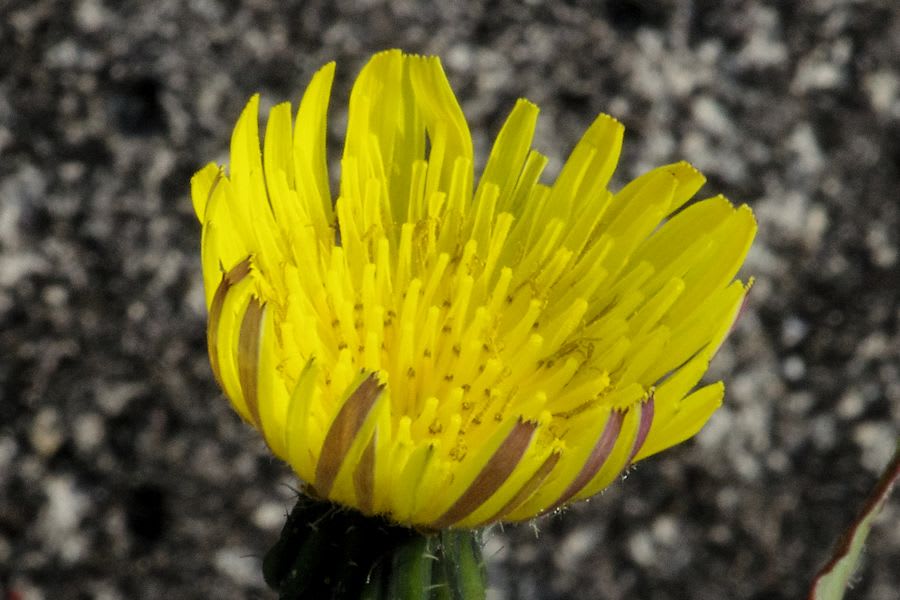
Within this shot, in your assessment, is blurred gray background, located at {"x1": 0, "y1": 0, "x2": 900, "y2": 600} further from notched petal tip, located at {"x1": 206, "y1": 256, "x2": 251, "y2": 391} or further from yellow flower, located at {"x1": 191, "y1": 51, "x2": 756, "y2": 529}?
notched petal tip, located at {"x1": 206, "y1": 256, "x2": 251, "y2": 391}

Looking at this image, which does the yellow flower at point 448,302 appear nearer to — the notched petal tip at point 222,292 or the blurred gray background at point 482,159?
the notched petal tip at point 222,292

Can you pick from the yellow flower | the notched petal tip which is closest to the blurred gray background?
the yellow flower

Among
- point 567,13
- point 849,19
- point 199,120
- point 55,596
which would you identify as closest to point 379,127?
point 199,120

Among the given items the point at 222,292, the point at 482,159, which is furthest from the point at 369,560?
the point at 482,159

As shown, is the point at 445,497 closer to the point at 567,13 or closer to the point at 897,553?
the point at 567,13

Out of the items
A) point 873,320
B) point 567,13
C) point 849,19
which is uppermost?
point 567,13

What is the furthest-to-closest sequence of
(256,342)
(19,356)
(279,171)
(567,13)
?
(567,13), (19,356), (279,171), (256,342)

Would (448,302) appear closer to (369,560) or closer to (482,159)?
(369,560)
